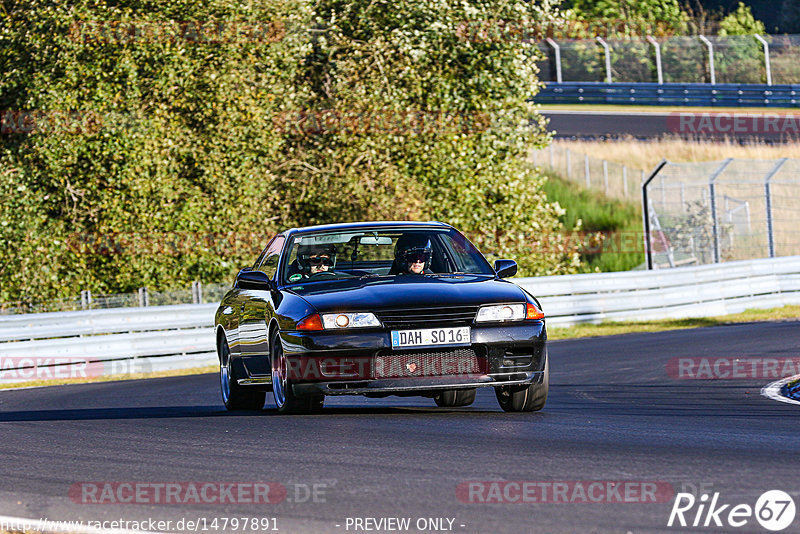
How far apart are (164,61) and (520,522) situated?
2034 centimetres

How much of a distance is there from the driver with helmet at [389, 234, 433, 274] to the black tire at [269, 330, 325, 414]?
1.18m

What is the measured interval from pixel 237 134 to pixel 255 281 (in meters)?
15.6

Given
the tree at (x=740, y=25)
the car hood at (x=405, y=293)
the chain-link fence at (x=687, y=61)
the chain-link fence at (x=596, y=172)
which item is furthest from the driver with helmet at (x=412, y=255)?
the tree at (x=740, y=25)

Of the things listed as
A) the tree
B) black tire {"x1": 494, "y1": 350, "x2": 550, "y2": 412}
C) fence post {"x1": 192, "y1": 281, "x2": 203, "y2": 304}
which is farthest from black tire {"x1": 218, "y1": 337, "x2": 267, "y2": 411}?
the tree

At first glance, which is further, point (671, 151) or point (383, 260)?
point (671, 151)

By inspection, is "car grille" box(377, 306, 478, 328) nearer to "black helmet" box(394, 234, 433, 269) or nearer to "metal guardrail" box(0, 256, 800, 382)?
"black helmet" box(394, 234, 433, 269)

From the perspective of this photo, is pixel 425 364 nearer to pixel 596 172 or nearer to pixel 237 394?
pixel 237 394

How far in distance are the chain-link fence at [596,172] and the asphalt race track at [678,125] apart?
329 cm

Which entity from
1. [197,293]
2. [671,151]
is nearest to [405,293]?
[197,293]

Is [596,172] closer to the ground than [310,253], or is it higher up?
closer to the ground

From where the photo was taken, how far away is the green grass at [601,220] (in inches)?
1369

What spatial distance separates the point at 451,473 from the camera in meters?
6.80

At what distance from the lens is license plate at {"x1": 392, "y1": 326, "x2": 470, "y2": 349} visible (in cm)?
903

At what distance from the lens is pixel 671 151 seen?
1618 inches
